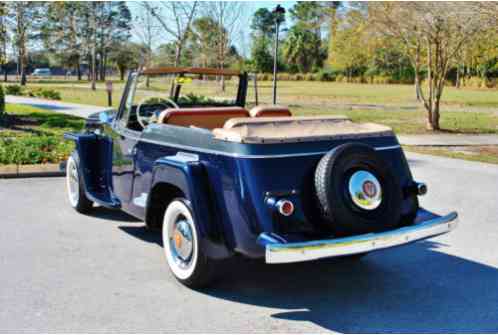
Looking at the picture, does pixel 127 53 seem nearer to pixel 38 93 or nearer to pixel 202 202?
pixel 38 93

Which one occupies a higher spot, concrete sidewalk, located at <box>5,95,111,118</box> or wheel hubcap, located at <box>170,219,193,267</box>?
concrete sidewalk, located at <box>5,95,111,118</box>

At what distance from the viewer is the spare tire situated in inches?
163

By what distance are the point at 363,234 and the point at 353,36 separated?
1760cm

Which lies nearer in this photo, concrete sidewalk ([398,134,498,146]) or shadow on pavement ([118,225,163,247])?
shadow on pavement ([118,225,163,247])

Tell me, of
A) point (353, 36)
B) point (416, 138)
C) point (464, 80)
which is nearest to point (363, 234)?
point (416, 138)

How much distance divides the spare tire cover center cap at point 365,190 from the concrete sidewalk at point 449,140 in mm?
10185

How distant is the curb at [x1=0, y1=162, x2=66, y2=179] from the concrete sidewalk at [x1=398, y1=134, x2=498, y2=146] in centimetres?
796

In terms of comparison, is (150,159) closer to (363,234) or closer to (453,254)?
(363,234)

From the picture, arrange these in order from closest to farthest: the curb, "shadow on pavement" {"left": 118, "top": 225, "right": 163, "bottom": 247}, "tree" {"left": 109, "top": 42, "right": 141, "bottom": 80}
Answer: "shadow on pavement" {"left": 118, "top": 225, "right": 163, "bottom": 247}, the curb, "tree" {"left": 109, "top": 42, "right": 141, "bottom": 80}

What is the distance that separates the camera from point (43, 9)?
4175cm

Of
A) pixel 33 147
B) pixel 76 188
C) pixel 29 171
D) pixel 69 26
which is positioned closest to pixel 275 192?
pixel 76 188

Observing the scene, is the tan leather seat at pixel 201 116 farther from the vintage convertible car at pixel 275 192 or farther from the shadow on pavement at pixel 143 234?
the shadow on pavement at pixel 143 234

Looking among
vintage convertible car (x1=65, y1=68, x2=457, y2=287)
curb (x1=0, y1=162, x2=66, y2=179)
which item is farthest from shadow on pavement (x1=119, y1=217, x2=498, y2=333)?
curb (x1=0, y1=162, x2=66, y2=179)

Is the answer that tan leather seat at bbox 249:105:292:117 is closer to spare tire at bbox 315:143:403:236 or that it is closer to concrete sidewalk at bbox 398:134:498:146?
spare tire at bbox 315:143:403:236
